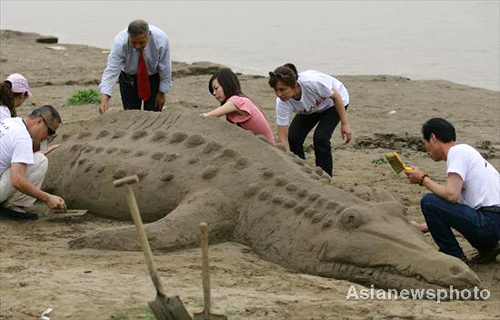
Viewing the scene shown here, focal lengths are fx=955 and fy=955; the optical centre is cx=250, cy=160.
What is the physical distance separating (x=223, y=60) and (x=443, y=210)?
13.6 metres

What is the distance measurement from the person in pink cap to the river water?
1028 centimetres

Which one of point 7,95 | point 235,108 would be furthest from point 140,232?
point 7,95

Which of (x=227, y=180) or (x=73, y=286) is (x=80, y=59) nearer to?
(x=227, y=180)

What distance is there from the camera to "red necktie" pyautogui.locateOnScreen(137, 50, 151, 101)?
34.2 feet

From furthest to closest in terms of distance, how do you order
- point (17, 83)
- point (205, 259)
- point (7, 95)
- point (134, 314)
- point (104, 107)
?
point (104, 107), point (17, 83), point (7, 95), point (134, 314), point (205, 259)

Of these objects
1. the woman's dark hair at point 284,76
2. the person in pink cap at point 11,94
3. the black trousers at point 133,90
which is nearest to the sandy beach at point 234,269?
the person in pink cap at point 11,94

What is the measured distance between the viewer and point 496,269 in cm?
755

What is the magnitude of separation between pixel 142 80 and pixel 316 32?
45.1 feet

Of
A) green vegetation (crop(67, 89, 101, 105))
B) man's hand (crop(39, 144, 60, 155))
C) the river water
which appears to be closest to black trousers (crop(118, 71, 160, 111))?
man's hand (crop(39, 144, 60, 155))

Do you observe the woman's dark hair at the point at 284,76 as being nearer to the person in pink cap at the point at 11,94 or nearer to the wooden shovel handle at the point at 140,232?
the person in pink cap at the point at 11,94

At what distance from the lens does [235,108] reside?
8977 mm

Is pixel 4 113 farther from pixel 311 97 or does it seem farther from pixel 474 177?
pixel 474 177

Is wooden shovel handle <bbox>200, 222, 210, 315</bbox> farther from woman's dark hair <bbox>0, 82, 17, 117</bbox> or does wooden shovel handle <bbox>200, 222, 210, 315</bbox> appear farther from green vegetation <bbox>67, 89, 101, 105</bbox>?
green vegetation <bbox>67, 89, 101, 105</bbox>

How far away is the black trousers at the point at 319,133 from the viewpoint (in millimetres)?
9781
